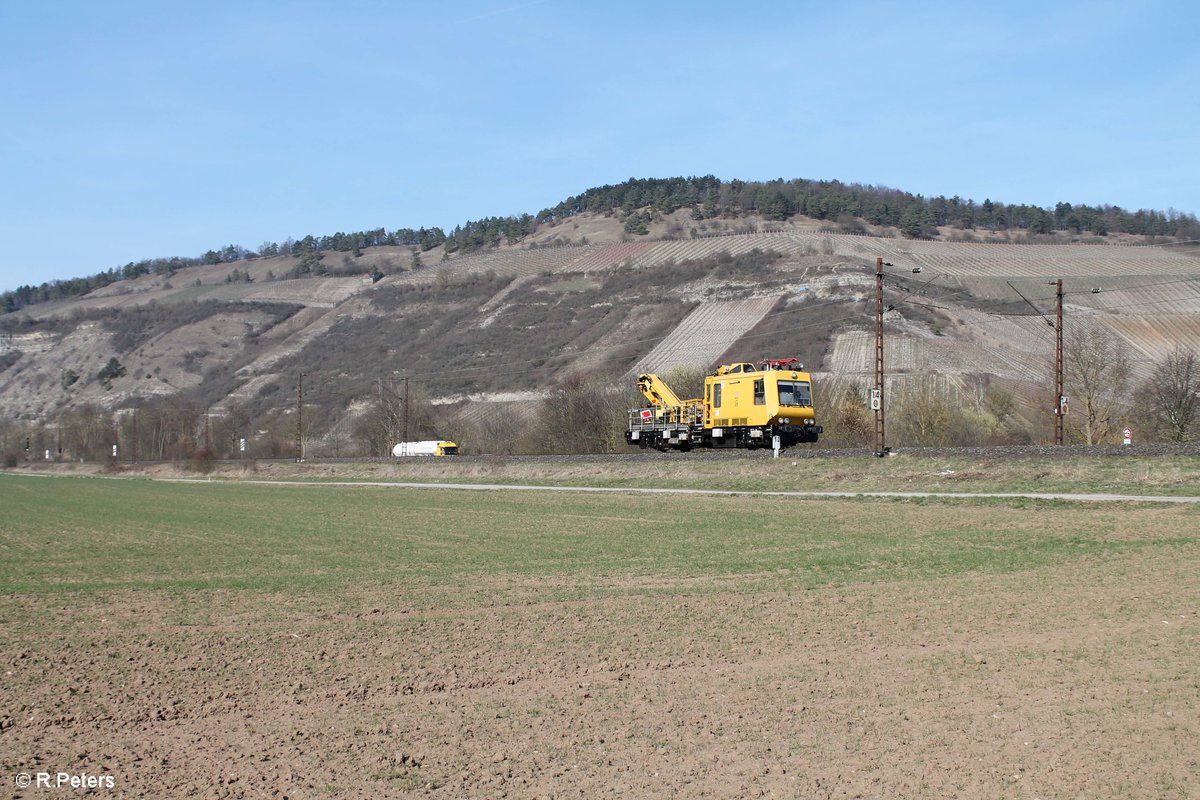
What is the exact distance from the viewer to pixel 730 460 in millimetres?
45406

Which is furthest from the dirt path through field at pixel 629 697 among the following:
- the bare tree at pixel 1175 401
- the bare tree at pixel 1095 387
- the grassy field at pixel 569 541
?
the bare tree at pixel 1095 387

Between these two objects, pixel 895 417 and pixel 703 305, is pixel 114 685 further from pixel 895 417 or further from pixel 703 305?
pixel 703 305

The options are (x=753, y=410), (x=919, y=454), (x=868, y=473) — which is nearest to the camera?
(x=868, y=473)

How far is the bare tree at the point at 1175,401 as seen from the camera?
2002 inches

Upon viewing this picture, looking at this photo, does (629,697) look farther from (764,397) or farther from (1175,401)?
(1175,401)

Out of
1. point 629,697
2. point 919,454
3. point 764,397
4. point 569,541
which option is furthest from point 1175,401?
point 629,697

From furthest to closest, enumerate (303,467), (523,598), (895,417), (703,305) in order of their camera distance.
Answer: (703,305) < (303,467) < (895,417) < (523,598)

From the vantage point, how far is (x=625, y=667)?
11.0 metres

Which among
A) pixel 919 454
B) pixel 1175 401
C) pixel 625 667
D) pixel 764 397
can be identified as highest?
pixel 764 397

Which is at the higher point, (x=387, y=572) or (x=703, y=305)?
(x=703, y=305)

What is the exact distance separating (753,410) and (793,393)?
6.60ft

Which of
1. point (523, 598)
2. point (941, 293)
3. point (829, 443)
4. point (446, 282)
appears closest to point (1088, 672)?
point (523, 598)

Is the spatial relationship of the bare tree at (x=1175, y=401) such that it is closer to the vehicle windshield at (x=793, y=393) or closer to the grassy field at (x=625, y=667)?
the vehicle windshield at (x=793, y=393)

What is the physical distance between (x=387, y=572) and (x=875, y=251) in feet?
399
